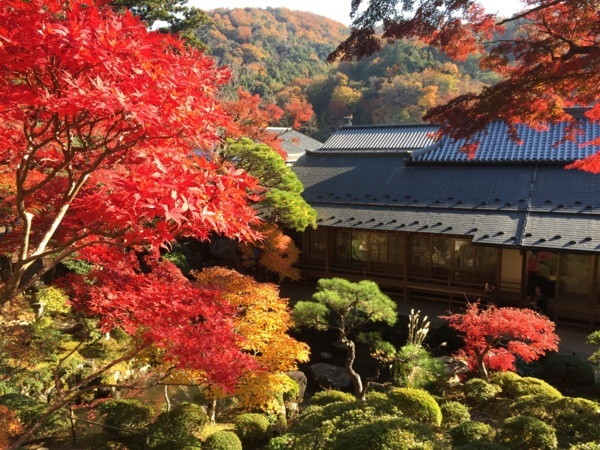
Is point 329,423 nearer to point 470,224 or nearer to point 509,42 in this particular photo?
point 509,42

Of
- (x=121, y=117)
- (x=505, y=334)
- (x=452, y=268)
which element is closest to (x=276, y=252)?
(x=452, y=268)

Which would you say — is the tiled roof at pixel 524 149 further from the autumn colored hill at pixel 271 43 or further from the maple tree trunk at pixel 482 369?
the autumn colored hill at pixel 271 43

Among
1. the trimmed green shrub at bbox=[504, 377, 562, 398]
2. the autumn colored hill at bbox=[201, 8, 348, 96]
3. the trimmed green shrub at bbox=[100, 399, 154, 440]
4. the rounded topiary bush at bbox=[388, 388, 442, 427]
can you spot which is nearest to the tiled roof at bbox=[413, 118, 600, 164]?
the trimmed green shrub at bbox=[504, 377, 562, 398]

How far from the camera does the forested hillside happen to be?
1531 inches

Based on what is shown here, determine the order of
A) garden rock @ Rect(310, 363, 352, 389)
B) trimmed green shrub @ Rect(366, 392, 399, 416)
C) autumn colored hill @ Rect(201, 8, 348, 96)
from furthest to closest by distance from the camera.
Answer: autumn colored hill @ Rect(201, 8, 348, 96), garden rock @ Rect(310, 363, 352, 389), trimmed green shrub @ Rect(366, 392, 399, 416)

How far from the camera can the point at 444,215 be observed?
45.2 feet

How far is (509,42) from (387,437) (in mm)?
5543

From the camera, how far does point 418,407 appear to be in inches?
277

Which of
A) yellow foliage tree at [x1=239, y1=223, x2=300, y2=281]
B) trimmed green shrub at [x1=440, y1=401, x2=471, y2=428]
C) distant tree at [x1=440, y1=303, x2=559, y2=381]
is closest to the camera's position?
trimmed green shrub at [x1=440, y1=401, x2=471, y2=428]

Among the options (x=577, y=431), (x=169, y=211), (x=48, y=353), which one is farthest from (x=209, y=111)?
(x=48, y=353)

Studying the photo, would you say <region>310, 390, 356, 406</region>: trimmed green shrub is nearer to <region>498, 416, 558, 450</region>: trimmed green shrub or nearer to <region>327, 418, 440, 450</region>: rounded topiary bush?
<region>498, 416, 558, 450</region>: trimmed green shrub

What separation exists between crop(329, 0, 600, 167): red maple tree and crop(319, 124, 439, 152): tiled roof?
40.6 feet

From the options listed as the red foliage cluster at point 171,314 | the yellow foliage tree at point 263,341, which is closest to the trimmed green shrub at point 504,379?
the yellow foliage tree at point 263,341

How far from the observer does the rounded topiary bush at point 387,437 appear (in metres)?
4.55
